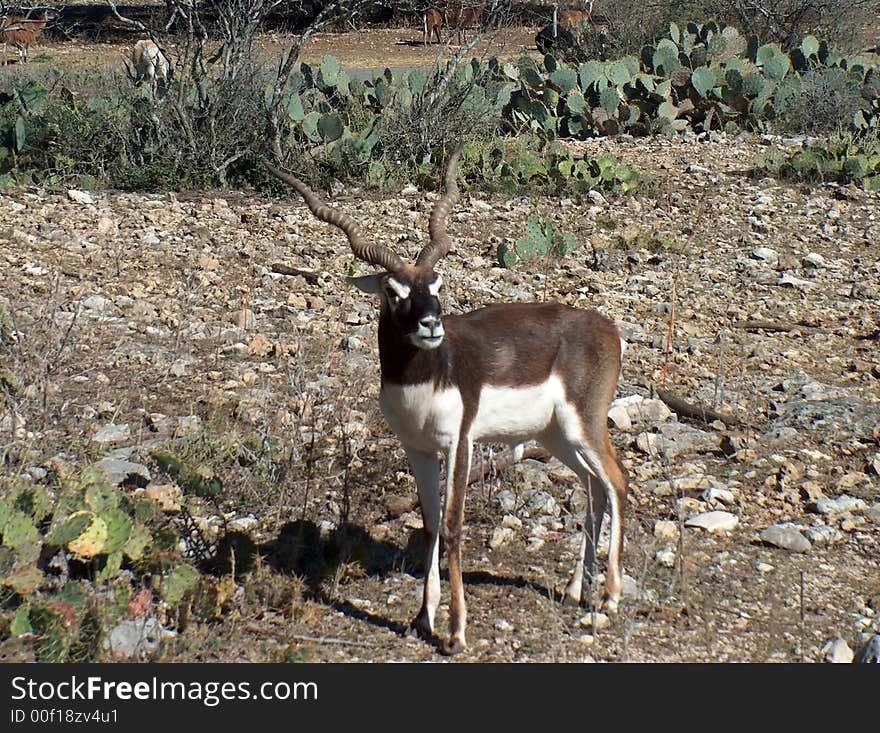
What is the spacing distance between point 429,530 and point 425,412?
1.64 ft

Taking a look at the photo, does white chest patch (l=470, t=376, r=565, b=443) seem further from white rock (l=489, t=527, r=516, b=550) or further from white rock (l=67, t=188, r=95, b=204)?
white rock (l=67, t=188, r=95, b=204)

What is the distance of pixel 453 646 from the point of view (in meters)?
4.28

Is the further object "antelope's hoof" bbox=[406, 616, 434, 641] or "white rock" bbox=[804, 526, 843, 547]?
"white rock" bbox=[804, 526, 843, 547]

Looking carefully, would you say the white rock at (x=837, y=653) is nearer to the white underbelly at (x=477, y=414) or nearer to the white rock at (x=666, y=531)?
the white rock at (x=666, y=531)

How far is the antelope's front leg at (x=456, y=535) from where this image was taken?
4.28 meters

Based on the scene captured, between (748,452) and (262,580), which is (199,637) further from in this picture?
(748,452)

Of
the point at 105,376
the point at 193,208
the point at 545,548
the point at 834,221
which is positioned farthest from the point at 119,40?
the point at 545,548

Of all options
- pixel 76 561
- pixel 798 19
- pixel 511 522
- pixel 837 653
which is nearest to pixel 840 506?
pixel 837 653

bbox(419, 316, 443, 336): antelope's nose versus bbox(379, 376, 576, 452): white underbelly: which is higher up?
bbox(419, 316, 443, 336): antelope's nose

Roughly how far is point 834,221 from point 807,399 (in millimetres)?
4224

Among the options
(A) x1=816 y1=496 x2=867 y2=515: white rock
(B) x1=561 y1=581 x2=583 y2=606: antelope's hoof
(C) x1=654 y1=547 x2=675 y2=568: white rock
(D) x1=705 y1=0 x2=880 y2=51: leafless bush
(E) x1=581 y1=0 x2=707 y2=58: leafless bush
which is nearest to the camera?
(B) x1=561 y1=581 x2=583 y2=606: antelope's hoof

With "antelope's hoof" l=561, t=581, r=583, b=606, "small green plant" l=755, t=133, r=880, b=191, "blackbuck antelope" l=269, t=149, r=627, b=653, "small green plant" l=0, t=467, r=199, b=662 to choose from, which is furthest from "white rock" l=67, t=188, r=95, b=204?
"antelope's hoof" l=561, t=581, r=583, b=606

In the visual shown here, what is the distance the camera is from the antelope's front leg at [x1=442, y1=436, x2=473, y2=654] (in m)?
4.28

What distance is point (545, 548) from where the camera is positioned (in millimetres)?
5211
